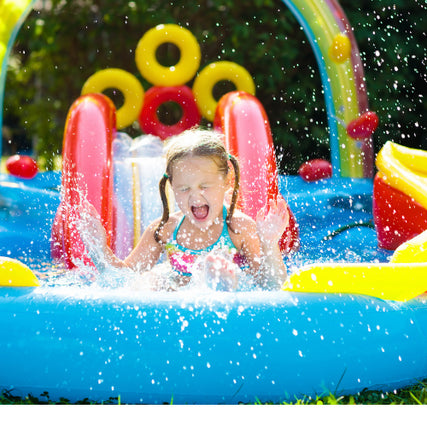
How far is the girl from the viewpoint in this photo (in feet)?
8.22

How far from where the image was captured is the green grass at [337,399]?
6.59 ft

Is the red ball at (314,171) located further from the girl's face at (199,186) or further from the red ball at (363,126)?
the girl's face at (199,186)

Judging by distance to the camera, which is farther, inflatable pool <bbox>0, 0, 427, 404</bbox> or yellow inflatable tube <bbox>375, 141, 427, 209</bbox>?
yellow inflatable tube <bbox>375, 141, 427, 209</bbox>

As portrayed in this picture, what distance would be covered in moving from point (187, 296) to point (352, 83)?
125 inches

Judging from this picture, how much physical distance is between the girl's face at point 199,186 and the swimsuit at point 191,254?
0.44 ft

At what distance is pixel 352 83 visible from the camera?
4.84 m

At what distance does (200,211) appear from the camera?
2621 millimetres

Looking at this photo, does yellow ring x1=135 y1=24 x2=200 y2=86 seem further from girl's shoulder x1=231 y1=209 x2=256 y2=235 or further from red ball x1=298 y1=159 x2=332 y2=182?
girl's shoulder x1=231 y1=209 x2=256 y2=235

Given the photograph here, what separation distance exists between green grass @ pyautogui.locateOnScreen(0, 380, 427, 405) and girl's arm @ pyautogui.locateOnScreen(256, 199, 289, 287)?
64cm

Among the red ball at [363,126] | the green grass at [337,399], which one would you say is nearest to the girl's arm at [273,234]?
the green grass at [337,399]

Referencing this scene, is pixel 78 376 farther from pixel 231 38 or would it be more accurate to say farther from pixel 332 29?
pixel 231 38

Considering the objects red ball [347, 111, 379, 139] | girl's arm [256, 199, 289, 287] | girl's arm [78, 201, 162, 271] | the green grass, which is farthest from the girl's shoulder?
red ball [347, 111, 379, 139]

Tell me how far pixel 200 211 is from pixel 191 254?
0.27m
